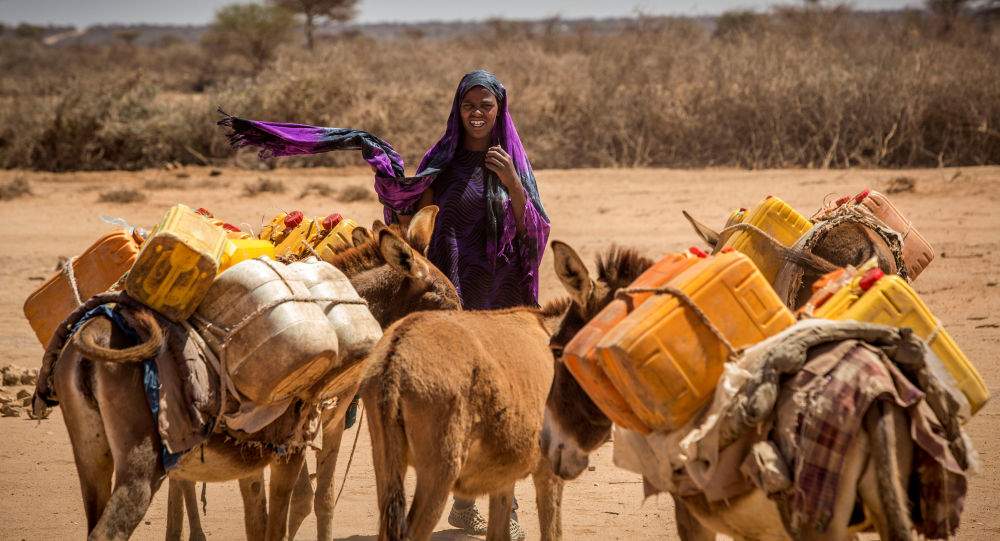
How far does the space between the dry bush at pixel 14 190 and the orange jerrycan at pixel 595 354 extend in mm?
14868

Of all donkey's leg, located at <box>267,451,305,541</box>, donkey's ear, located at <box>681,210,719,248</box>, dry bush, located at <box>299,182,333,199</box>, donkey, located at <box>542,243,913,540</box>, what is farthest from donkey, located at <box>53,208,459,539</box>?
dry bush, located at <box>299,182,333,199</box>

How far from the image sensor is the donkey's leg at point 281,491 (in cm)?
464

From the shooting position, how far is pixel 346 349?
4305 millimetres

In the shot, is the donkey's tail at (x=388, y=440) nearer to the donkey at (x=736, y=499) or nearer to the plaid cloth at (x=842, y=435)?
A: the donkey at (x=736, y=499)

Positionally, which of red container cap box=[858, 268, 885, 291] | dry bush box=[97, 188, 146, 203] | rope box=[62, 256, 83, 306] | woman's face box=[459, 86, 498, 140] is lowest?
dry bush box=[97, 188, 146, 203]

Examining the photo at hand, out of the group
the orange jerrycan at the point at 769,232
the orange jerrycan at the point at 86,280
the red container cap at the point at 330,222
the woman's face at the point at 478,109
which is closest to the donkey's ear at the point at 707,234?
the orange jerrycan at the point at 769,232

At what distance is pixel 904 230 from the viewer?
5625mm

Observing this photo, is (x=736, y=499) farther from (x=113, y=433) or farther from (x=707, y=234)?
(x=707, y=234)

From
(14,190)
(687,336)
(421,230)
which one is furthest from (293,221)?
(14,190)

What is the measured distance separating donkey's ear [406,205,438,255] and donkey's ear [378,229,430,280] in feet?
0.55

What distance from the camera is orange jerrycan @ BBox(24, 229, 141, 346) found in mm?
4648

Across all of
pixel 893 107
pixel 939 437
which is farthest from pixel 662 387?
pixel 893 107

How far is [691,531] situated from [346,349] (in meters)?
1.53

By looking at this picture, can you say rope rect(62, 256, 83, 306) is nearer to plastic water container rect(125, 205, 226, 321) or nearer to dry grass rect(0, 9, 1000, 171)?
plastic water container rect(125, 205, 226, 321)
